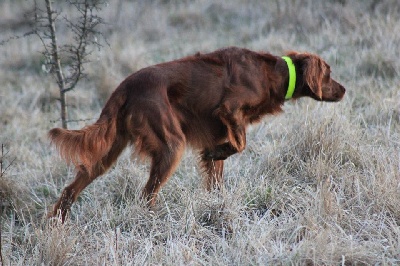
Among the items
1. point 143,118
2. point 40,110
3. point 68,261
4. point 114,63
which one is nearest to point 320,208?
point 143,118

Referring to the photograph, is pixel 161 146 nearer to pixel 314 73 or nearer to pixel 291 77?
pixel 291 77

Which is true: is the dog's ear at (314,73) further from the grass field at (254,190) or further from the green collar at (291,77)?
the grass field at (254,190)

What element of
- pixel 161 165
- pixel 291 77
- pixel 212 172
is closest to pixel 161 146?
pixel 161 165

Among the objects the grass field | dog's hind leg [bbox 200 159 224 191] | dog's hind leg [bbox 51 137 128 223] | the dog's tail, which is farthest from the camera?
dog's hind leg [bbox 200 159 224 191]

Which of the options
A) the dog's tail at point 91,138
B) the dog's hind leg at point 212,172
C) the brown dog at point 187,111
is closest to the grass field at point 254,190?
the dog's hind leg at point 212,172

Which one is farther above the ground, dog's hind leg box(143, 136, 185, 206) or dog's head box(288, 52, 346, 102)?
dog's head box(288, 52, 346, 102)

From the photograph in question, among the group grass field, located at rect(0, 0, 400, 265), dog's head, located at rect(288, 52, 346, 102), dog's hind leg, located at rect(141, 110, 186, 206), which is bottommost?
grass field, located at rect(0, 0, 400, 265)

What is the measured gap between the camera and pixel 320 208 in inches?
137

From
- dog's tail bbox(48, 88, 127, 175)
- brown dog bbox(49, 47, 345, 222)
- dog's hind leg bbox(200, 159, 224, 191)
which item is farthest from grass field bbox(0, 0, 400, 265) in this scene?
dog's tail bbox(48, 88, 127, 175)

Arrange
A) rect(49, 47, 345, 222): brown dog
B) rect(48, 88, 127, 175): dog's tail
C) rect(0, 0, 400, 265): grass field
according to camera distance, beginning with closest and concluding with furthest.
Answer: rect(0, 0, 400, 265): grass field < rect(48, 88, 127, 175): dog's tail < rect(49, 47, 345, 222): brown dog

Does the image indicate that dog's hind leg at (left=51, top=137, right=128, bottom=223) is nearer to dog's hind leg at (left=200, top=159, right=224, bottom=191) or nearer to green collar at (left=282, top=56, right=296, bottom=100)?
dog's hind leg at (left=200, top=159, right=224, bottom=191)

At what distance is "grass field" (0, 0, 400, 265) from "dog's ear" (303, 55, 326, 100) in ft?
0.98

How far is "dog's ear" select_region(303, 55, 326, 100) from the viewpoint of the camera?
167 inches

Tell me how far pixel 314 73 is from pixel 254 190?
0.98m
